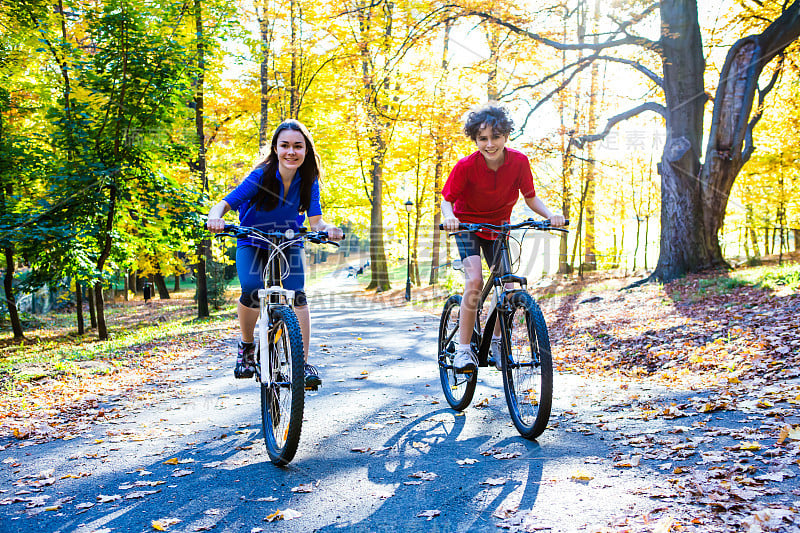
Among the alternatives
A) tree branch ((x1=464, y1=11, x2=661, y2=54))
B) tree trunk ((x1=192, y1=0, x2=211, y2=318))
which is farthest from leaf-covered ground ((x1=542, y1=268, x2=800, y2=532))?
tree trunk ((x1=192, y1=0, x2=211, y2=318))

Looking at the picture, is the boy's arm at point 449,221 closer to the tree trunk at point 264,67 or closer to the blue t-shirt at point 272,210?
the blue t-shirt at point 272,210

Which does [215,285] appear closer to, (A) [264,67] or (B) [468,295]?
(A) [264,67]

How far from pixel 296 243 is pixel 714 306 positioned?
7286 millimetres

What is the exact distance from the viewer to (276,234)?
3.78m

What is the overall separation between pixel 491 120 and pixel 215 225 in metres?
2.14

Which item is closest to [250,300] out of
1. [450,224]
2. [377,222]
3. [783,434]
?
[450,224]

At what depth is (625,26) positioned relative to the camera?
1215 cm

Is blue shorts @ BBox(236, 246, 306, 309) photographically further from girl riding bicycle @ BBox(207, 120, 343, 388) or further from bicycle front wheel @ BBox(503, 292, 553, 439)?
bicycle front wheel @ BBox(503, 292, 553, 439)

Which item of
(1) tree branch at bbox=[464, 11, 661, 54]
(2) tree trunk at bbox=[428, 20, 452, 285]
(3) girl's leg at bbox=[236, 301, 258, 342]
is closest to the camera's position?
(3) girl's leg at bbox=[236, 301, 258, 342]

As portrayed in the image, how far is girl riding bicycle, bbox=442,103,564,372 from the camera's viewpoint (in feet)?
14.0

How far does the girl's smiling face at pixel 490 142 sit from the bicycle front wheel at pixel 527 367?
44.8 inches

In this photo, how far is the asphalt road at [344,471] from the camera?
2.73 meters

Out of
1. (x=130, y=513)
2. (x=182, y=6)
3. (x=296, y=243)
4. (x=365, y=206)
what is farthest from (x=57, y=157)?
(x=365, y=206)

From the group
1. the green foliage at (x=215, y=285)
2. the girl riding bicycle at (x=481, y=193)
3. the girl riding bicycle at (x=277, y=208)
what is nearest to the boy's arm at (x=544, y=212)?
the girl riding bicycle at (x=481, y=193)
